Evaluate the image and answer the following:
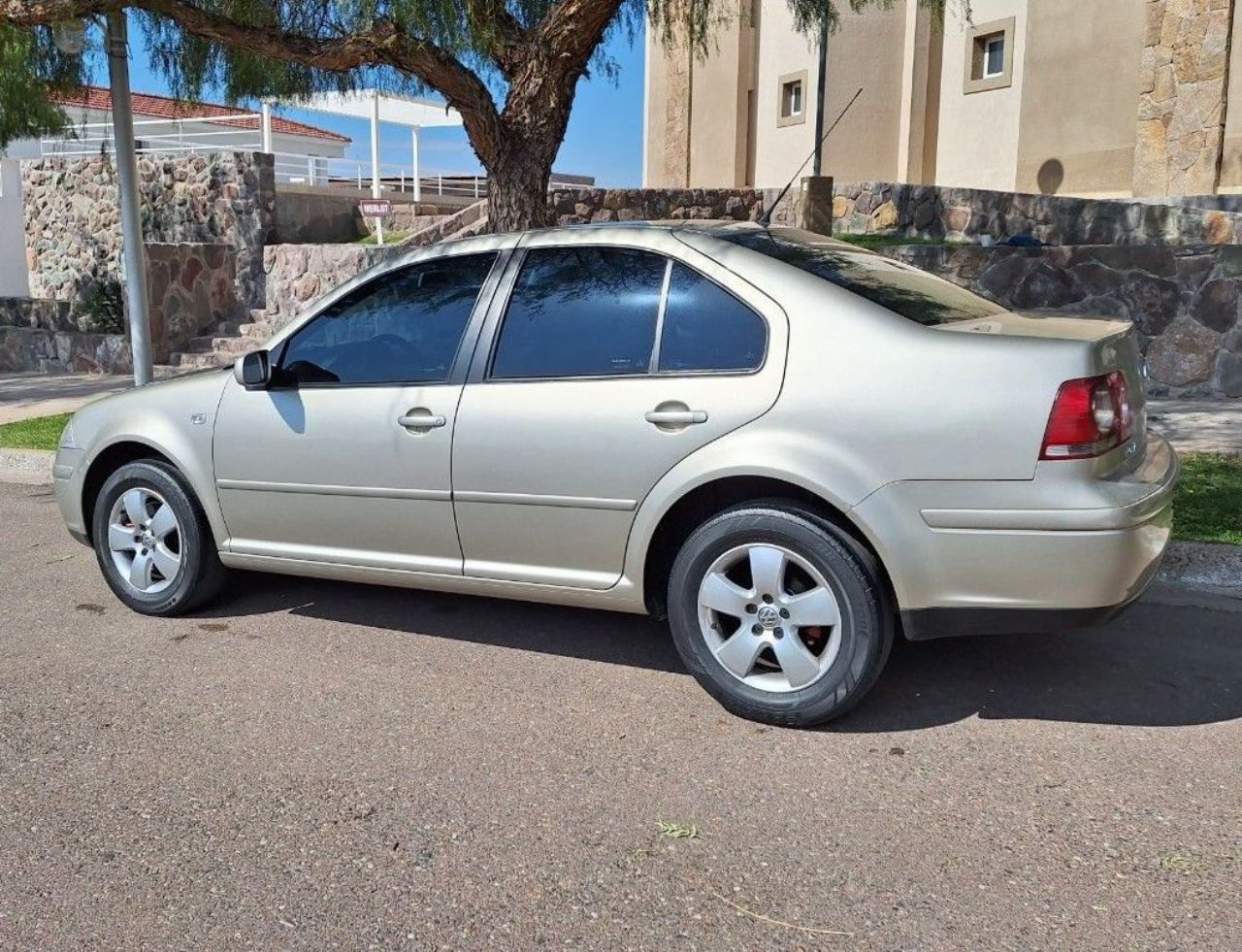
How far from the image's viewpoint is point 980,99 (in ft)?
63.1

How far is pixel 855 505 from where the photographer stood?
3.83 m

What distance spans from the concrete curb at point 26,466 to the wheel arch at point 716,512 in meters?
6.62

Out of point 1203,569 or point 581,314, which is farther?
point 1203,569

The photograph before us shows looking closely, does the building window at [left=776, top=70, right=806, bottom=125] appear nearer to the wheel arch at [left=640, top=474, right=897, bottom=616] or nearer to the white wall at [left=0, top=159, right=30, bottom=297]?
the white wall at [left=0, top=159, right=30, bottom=297]

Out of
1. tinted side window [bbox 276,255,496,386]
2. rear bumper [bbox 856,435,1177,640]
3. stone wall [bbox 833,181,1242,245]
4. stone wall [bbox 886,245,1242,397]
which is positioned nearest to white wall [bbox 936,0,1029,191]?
stone wall [bbox 833,181,1242,245]

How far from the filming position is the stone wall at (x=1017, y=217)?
14.0 meters

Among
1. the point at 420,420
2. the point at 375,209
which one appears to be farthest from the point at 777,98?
the point at 420,420

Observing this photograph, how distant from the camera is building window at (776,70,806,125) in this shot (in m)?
21.9

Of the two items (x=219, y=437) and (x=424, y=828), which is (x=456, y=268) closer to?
(x=219, y=437)

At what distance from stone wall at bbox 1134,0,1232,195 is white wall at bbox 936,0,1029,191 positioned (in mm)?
2481

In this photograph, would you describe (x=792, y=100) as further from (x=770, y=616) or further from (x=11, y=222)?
(x=770, y=616)

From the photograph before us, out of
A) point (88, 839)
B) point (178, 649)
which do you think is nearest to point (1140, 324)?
point (178, 649)

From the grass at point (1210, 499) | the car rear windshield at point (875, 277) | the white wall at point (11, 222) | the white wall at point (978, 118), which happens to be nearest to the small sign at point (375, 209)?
the white wall at point (978, 118)

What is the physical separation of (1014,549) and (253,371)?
310 centimetres
